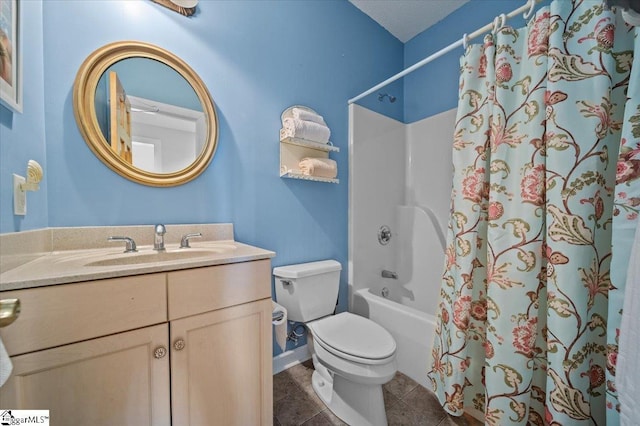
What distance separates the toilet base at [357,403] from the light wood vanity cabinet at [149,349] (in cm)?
38

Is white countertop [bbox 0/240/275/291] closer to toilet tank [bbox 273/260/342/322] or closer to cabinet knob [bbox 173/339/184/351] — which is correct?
cabinet knob [bbox 173/339/184/351]

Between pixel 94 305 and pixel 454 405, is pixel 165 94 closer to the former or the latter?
pixel 94 305

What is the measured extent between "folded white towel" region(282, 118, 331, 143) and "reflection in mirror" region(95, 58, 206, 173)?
47 centimetres

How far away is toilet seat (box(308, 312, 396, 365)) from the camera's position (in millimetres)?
1053

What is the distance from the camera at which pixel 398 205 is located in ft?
6.98

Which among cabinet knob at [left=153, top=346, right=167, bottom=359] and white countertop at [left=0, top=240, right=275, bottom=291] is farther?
cabinet knob at [left=153, top=346, right=167, bottom=359]

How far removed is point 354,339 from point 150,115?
1.50m

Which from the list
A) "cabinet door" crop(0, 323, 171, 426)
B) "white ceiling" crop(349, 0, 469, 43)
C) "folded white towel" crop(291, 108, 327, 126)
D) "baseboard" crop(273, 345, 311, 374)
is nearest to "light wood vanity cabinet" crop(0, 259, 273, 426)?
"cabinet door" crop(0, 323, 171, 426)

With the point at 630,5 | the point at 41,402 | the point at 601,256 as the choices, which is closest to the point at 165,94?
the point at 41,402

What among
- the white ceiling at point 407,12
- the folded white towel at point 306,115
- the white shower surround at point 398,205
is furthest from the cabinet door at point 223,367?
the white ceiling at point 407,12

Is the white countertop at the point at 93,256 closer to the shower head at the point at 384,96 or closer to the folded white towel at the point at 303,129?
the folded white towel at the point at 303,129

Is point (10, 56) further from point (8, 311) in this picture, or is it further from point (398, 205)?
point (398, 205)

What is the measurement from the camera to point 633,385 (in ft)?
1.54

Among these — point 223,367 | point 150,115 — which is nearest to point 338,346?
point 223,367
